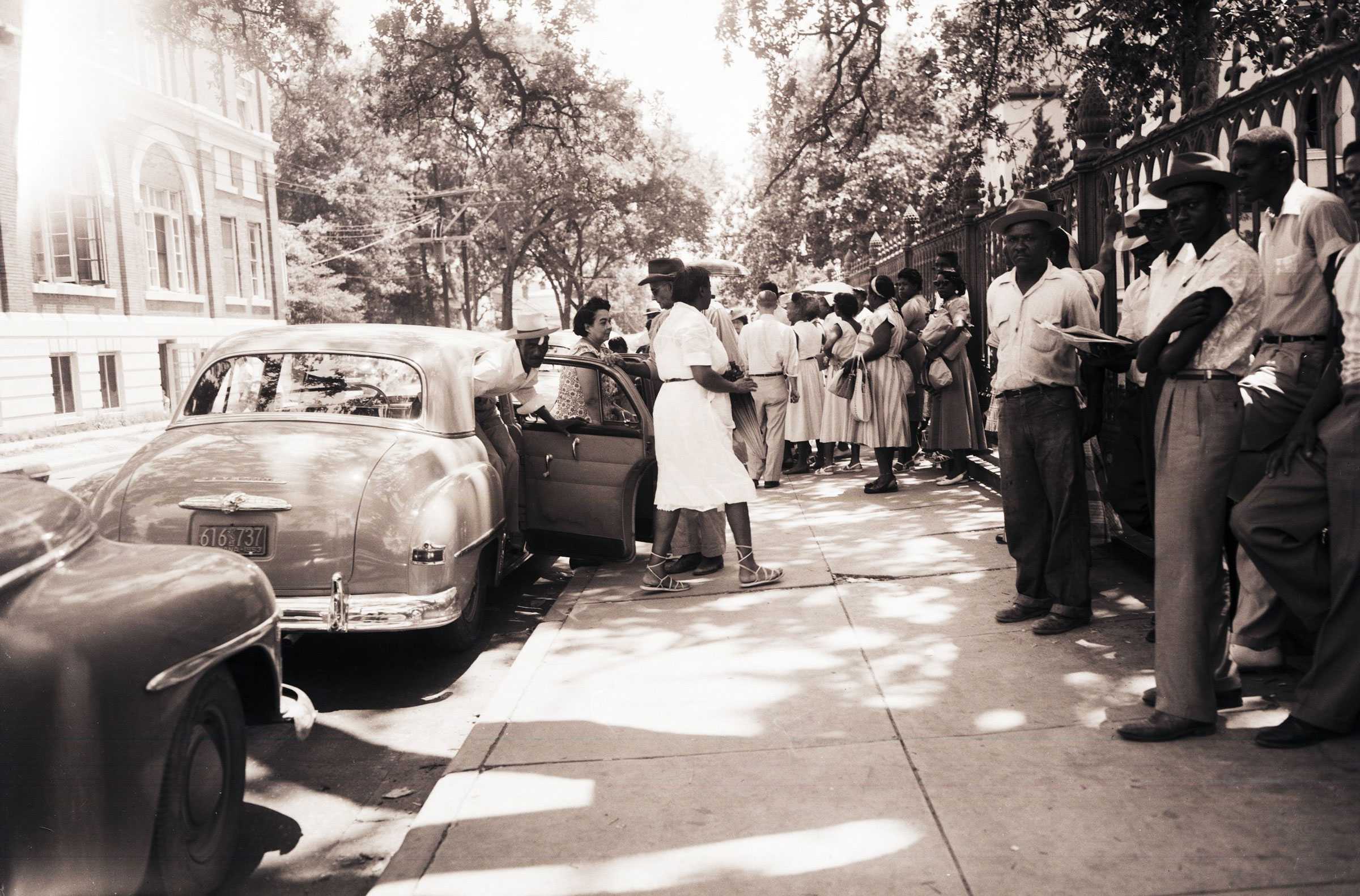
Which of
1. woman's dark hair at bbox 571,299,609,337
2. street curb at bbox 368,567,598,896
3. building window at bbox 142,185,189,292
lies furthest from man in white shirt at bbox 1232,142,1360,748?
building window at bbox 142,185,189,292

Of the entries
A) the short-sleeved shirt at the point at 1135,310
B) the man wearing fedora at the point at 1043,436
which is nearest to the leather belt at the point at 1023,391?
the man wearing fedora at the point at 1043,436

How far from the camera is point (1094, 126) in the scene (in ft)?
25.6

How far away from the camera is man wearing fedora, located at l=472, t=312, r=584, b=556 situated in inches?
276

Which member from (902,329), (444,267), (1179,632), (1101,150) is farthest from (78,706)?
(444,267)

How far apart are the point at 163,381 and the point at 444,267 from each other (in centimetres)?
2339

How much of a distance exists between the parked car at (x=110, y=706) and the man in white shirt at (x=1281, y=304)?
146 inches

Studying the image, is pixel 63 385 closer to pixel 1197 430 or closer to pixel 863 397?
pixel 863 397

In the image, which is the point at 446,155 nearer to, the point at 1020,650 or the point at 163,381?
the point at 163,381

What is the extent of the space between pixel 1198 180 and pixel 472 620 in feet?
14.0

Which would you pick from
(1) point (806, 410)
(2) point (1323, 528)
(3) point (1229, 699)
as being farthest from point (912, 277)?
(2) point (1323, 528)

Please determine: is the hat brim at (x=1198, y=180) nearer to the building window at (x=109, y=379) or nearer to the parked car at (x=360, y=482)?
the parked car at (x=360, y=482)

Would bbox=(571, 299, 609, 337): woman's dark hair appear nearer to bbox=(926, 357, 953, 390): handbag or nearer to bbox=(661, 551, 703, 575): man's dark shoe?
bbox=(661, 551, 703, 575): man's dark shoe

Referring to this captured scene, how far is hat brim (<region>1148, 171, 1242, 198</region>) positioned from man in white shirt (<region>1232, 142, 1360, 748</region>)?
0.47 metres

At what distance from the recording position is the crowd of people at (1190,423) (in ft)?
13.1
